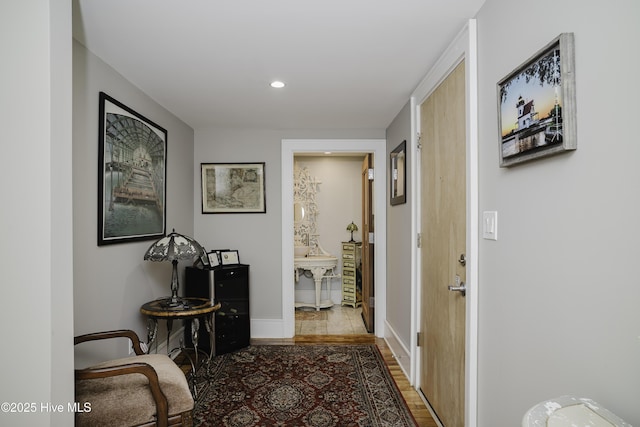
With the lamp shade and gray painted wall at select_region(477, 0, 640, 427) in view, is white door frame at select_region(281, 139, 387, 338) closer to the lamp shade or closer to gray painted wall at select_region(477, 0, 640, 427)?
the lamp shade

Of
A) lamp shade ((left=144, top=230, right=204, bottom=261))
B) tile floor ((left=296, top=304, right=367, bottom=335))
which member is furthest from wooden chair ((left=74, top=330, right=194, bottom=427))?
tile floor ((left=296, top=304, right=367, bottom=335))

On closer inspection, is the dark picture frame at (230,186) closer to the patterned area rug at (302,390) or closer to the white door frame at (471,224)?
the patterned area rug at (302,390)

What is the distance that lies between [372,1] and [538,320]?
1.51 meters

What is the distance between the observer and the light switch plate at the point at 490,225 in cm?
164

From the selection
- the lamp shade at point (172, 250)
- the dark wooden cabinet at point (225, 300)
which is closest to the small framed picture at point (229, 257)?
the dark wooden cabinet at point (225, 300)

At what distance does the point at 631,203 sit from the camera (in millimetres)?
917

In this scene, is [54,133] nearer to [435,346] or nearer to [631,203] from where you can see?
[631,203]

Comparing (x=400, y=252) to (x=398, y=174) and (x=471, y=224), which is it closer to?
(x=398, y=174)

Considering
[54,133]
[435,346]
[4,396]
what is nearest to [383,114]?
[435,346]

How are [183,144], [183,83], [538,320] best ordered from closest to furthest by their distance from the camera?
[538,320]
[183,83]
[183,144]

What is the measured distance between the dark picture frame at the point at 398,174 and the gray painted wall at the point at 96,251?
7.01ft

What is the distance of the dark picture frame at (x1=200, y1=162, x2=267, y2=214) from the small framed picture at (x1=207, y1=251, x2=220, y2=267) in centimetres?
50

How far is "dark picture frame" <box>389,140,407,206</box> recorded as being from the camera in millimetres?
3244

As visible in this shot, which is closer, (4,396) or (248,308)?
(4,396)
